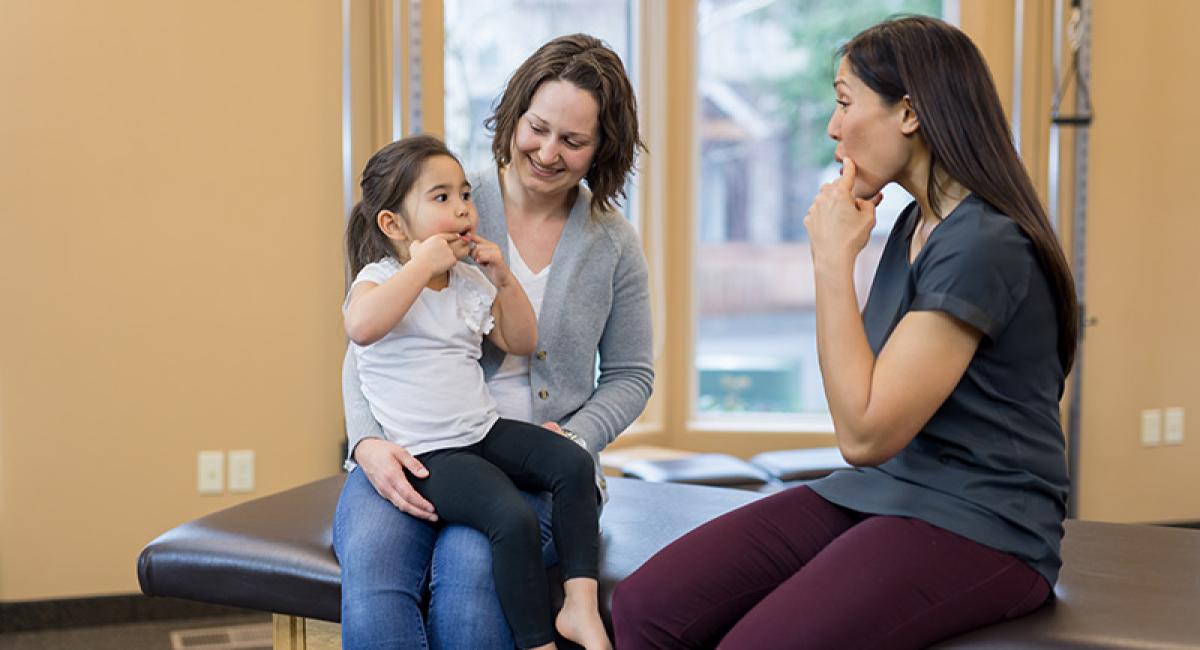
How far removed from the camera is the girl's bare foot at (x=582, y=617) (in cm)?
163

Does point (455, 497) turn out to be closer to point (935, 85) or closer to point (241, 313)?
point (935, 85)

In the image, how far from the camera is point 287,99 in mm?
3113

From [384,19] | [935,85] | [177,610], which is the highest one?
[384,19]

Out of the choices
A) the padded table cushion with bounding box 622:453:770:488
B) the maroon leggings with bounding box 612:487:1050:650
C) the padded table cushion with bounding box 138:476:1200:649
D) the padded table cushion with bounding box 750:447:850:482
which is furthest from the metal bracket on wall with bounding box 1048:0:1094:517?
the maroon leggings with bounding box 612:487:1050:650

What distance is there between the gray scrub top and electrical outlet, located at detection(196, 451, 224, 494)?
6.89 feet

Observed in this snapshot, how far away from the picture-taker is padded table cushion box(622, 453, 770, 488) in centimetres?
314

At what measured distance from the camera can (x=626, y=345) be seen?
208 cm

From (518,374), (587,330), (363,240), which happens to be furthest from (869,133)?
(363,240)

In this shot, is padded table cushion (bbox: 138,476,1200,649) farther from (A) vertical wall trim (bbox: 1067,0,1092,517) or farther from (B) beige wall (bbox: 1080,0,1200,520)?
(B) beige wall (bbox: 1080,0,1200,520)

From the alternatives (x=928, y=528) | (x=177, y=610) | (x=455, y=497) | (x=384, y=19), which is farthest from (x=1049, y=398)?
(x=177, y=610)

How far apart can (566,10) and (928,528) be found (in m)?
2.68

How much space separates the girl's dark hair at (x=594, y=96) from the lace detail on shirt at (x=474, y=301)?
0.78 ft

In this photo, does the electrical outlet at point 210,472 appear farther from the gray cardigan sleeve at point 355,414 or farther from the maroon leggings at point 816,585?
the maroon leggings at point 816,585

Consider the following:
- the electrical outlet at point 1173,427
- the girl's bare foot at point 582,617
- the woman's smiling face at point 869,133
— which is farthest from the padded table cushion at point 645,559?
the electrical outlet at point 1173,427
